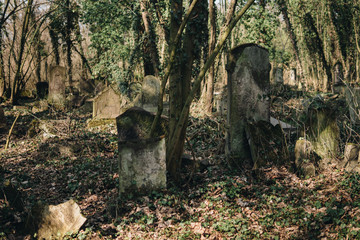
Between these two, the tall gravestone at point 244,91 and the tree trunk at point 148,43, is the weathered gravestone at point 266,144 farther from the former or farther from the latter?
the tree trunk at point 148,43

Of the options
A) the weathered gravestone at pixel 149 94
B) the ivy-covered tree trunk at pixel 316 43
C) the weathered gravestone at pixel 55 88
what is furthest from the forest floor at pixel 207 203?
the ivy-covered tree trunk at pixel 316 43

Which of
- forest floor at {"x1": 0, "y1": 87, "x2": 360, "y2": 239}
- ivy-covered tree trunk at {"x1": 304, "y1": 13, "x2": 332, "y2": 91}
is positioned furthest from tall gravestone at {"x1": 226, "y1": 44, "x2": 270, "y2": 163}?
→ ivy-covered tree trunk at {"x1": 304, "y1": 13, "x2": 332, "y2": 91}

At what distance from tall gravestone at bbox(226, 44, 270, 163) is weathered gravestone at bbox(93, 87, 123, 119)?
5.70m

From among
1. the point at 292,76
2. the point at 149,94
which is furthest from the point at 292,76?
the point at 149,94

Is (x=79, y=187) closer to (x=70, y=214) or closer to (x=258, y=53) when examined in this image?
(x=70, y=214)

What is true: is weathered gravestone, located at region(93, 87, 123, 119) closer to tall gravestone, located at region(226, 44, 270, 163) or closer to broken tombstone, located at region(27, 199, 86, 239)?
tall gravestone, located at region(226, 44, 270, 163)

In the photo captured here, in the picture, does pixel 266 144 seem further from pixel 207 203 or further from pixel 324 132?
pixel 207 203

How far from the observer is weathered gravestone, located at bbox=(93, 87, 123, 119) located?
33.8 ft

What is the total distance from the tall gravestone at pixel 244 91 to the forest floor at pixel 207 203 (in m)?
0.52

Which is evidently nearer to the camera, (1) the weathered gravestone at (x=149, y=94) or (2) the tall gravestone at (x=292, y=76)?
(1) the weathered gravestone at (x=149, y=94)

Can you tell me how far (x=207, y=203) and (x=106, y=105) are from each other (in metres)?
6.86

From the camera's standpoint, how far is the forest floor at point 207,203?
3629mm

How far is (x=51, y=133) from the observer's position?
876 centimetres

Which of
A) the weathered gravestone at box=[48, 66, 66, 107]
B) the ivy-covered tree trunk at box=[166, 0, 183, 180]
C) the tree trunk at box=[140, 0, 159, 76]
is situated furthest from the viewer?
the weathered gravestone at box=[48, 66, 66, 107]
